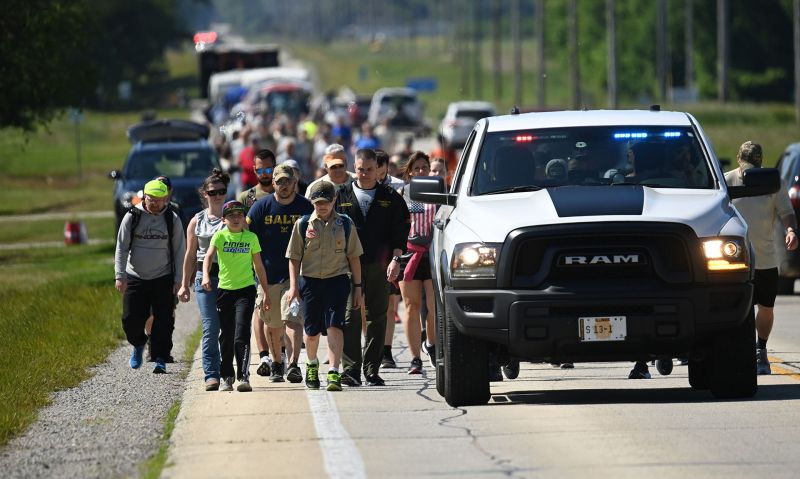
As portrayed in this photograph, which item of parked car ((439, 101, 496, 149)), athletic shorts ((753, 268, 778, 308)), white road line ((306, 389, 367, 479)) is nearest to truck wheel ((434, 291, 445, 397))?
white road line ((306, 389, 367, 479))

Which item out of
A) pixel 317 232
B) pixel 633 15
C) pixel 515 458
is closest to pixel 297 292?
pixel 317 232

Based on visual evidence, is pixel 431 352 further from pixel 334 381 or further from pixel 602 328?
pixel 602 328

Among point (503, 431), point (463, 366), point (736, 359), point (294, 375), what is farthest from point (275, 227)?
point (736, 359)

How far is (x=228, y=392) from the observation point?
13656mm

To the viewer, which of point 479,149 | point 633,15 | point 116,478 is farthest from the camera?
point 633,15

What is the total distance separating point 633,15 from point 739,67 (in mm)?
18547

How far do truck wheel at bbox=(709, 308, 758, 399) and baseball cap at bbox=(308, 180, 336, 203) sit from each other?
2982 millimetres

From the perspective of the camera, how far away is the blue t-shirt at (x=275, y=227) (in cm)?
1412

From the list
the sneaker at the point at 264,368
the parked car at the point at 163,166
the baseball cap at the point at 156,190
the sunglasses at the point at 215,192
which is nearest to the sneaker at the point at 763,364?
the sneaker at the point at 264,368

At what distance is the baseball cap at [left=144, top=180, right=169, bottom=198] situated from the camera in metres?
15.1

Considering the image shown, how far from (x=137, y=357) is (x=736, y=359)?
558cm

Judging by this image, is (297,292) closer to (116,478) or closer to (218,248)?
(218,248)

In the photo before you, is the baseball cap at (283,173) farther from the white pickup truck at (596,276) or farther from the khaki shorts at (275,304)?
the white pickup truck at (596,276)

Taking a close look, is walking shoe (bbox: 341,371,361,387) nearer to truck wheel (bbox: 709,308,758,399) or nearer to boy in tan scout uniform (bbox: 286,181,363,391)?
boy in tan scout uniform (bbox: 286,181,363,391)
